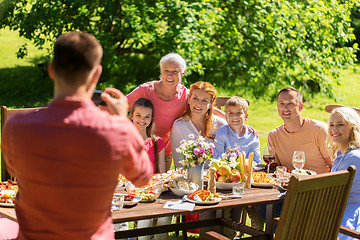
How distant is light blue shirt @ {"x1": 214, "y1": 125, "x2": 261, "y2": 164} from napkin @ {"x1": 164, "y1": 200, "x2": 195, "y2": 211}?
125 cm

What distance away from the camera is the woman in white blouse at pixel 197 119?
472 centimetres

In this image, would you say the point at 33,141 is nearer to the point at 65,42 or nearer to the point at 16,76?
the point at 65,42

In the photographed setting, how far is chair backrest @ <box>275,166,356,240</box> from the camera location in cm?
281

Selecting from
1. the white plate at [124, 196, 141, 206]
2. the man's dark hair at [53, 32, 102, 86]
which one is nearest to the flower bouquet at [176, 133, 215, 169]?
the white plate at [124, 196, 141, 206]

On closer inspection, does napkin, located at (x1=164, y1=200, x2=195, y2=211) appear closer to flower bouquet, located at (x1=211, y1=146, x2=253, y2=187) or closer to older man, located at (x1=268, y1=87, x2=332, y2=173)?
flower bouquet, located at (x1=211, y1=146, x2=253, y2=187)

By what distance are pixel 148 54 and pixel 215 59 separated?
1.38m

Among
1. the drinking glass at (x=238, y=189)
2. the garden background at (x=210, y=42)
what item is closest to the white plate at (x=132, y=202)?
the drinking glass at (x=238, y=189)

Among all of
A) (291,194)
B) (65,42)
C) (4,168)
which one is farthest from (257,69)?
(65,42)

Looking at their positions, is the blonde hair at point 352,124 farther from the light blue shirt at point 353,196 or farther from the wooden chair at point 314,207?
the wooden chair at point 314,207

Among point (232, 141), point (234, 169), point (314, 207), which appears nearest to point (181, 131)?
point (232, 141)

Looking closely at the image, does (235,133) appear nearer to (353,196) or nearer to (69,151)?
(353,196)

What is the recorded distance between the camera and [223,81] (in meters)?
10.4

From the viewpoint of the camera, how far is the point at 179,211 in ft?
10.7

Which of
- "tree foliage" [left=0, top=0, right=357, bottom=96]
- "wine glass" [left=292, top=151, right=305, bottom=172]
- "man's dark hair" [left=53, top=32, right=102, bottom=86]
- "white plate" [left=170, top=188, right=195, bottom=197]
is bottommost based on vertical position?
"white plate" [left=170, top=188, right=195, bottom=197]
